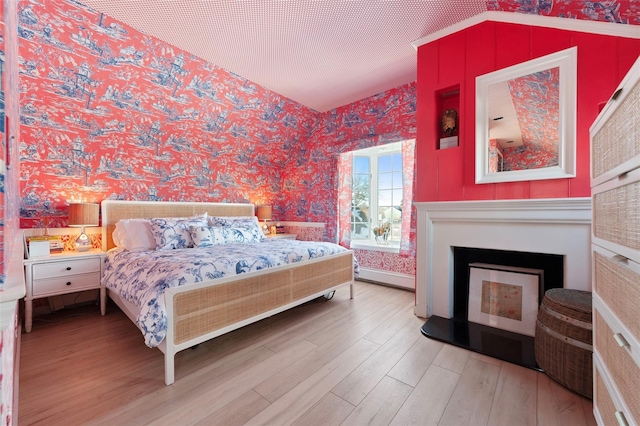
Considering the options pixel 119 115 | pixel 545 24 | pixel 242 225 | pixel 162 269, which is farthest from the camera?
pixel 242 225

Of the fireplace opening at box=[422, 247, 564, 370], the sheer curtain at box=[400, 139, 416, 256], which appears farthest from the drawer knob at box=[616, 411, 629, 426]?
the sheer curtain at box=[400, 139, 416, 256]

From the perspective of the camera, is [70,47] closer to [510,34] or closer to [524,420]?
[510,34]

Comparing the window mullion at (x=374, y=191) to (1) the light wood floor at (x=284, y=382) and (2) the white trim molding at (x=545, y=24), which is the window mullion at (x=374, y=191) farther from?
(1) the light wood floor at (x=284, y=382)

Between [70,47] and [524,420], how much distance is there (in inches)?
155

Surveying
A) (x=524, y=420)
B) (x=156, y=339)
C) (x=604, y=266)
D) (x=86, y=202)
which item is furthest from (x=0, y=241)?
(x=86, y=202)

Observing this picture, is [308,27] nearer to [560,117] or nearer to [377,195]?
[560,117]

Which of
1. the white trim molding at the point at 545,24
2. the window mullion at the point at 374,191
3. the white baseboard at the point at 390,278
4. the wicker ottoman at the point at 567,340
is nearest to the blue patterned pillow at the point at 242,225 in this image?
the white baseboard at the point at 390,278

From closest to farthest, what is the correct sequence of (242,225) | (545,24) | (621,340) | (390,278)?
(621,340), (545,24), (242,225), (390,278)

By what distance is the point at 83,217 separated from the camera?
262 centimetres

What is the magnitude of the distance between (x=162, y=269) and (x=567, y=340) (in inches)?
102

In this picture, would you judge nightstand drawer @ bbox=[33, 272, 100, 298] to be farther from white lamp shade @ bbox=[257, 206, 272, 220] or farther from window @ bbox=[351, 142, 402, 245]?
window @ bbox=[351, 142, 402, 245]

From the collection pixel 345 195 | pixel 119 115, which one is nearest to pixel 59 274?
pixel 119 115

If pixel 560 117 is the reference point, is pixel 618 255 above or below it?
below

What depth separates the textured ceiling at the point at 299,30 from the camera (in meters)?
1.99
